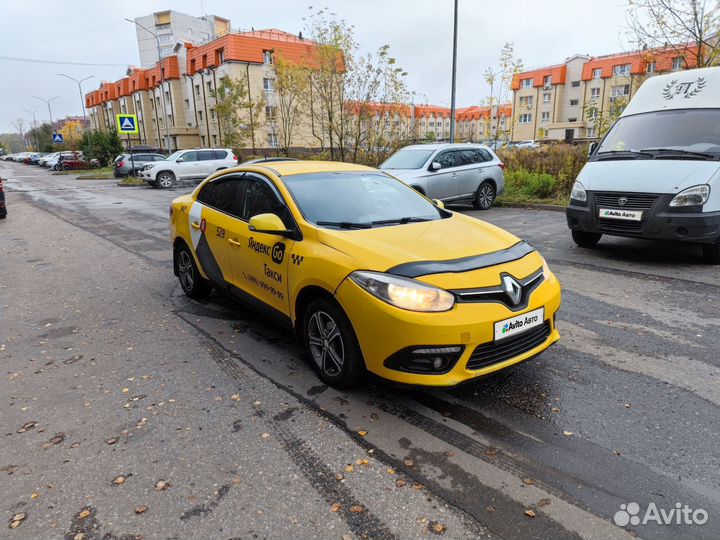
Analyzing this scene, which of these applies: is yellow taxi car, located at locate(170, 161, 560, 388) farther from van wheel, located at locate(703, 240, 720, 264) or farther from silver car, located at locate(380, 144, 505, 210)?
silver car, located at locate(380, 144, 505, 210)

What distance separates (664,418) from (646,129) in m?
5.90

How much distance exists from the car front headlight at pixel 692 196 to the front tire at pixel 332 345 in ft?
17.2

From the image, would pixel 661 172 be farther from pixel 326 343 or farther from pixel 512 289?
pixel 326 343

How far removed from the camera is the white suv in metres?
23.7

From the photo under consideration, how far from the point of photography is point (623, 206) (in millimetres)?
6609

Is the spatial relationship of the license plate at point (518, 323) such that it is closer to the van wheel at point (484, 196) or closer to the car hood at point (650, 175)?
the car hood at point (650, 175)

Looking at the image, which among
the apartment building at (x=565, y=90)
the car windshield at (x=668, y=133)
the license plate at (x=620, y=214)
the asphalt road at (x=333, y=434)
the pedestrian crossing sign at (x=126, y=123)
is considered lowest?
the asphalt road at (x=333, y=434)

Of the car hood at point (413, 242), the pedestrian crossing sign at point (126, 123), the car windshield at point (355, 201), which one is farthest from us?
the pedestrian crossing sign at point (126, 123)

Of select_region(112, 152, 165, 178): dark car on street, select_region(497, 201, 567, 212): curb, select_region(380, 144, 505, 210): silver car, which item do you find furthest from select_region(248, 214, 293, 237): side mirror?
select_region(112, 152, 165, 178): dark car on street

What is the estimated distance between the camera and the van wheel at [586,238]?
7863 millimetres

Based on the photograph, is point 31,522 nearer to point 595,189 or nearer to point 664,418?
point 664,418

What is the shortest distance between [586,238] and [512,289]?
5492 mm

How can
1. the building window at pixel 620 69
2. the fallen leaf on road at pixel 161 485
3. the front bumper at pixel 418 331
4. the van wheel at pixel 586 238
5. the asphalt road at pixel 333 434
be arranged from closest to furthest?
the asphalt road at pixel 333 434 → the fallen leaf on road at pixel 161 485 → the front bumper at pixel 418 331 → the van wheel at pixel 586 238 → the building window at pixel 620 69

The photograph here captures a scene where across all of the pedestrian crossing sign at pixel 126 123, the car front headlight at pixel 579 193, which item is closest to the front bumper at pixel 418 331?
the car front headlight at pixel 579 193
